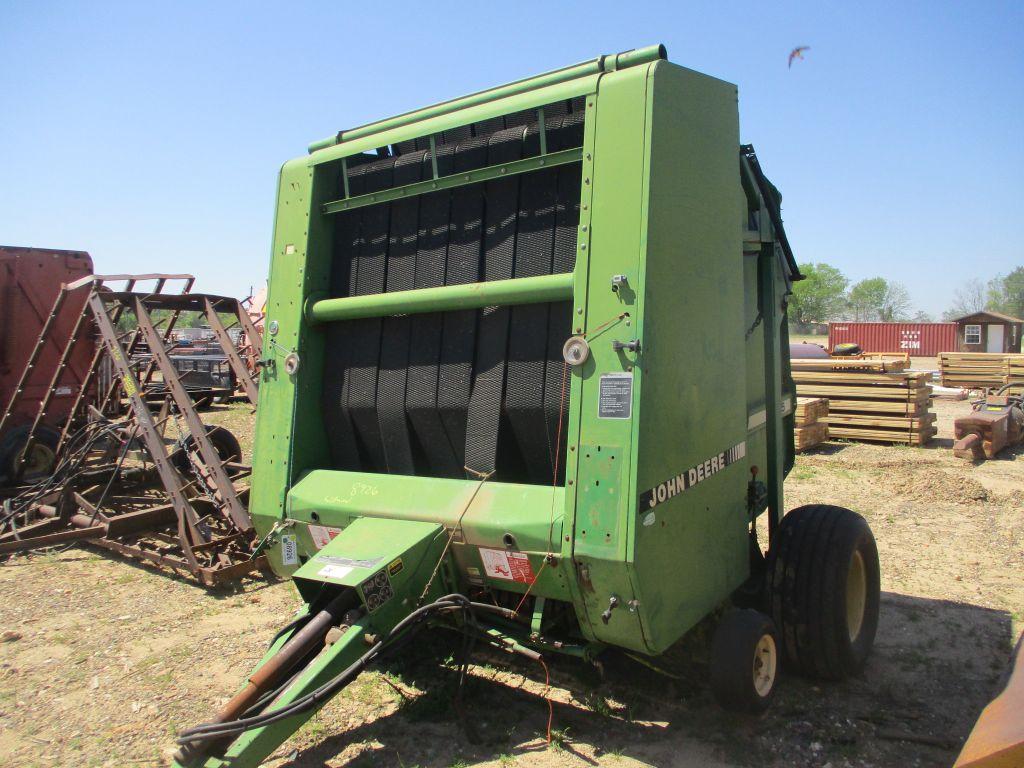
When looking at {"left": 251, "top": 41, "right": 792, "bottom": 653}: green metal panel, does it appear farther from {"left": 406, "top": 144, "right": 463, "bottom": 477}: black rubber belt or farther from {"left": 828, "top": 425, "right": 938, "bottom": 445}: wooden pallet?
{"left": 828, "top": 425, "right": 938, "bottom": 445}: wooden pallet

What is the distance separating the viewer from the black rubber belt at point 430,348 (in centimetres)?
359

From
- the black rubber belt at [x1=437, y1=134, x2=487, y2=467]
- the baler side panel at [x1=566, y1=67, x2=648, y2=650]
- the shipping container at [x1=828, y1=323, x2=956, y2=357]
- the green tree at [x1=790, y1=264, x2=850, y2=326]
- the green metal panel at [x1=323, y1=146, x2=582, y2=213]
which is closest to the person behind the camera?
the baler side panel at [x1=566, y1=67, x2=648, y2=650]

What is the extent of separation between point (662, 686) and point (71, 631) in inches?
151

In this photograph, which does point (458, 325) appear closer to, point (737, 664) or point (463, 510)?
point (463, 510)

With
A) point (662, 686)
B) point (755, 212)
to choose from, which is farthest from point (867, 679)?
point (755, 212)

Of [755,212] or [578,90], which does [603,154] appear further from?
[755,212]

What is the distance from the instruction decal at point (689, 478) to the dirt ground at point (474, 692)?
1.15 m

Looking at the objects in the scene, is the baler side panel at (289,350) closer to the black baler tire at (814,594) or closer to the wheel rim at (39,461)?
the black baler tire at (814,594)

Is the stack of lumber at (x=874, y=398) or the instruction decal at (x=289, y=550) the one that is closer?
the instruction decal at (x=289, y=550)

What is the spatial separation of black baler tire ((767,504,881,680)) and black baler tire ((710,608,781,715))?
23.5 inches

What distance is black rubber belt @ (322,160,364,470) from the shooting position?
3887 mm

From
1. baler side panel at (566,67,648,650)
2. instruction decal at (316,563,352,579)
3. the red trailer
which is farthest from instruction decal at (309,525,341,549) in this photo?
the red trailer

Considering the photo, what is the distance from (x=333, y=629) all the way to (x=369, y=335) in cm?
152

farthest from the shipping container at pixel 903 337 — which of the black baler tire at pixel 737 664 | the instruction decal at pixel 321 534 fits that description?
the instruction decal at pixel 321 534
